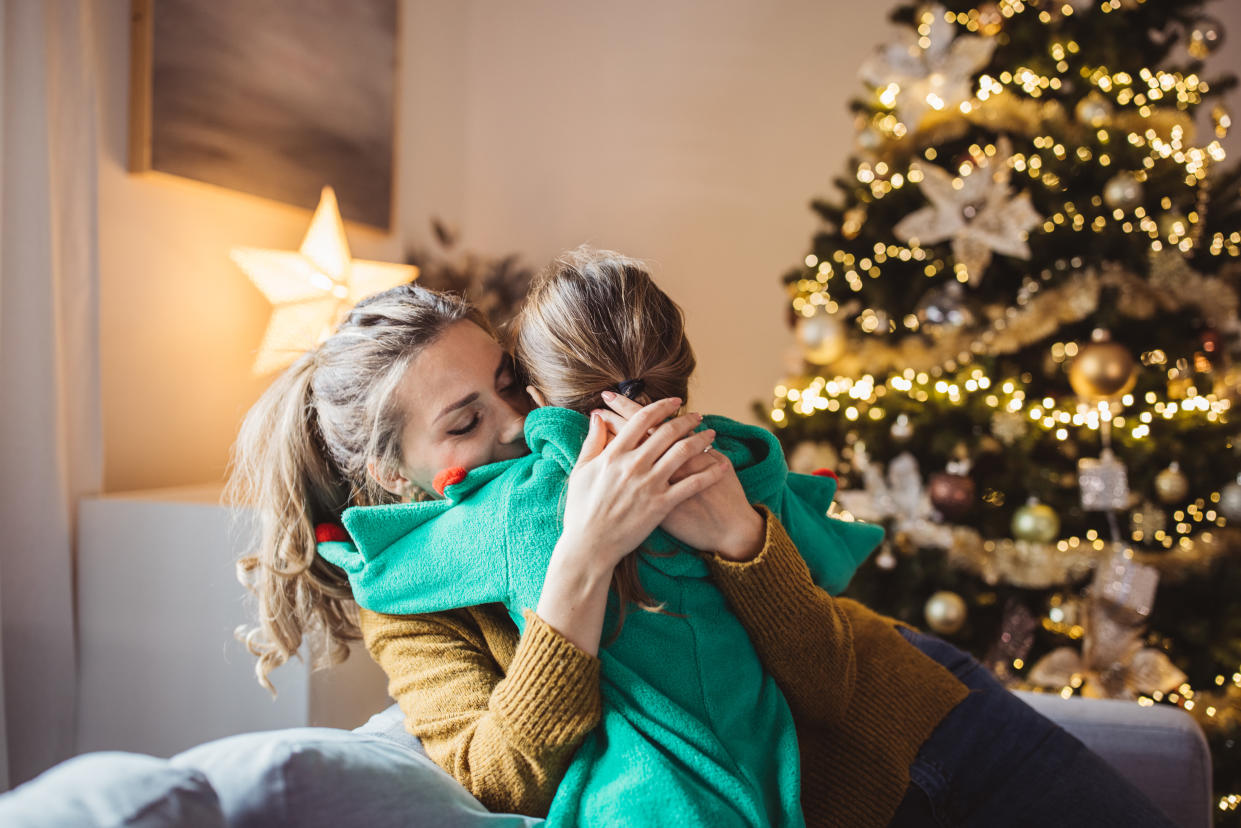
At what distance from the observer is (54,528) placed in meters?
1.60

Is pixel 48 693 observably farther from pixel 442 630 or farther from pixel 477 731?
pixel 477 731

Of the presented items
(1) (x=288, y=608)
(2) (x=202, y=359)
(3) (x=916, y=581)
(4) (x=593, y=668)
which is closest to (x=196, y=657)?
(1) (x=288, y=608)

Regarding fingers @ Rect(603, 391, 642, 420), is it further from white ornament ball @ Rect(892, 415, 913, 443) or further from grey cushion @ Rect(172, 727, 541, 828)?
white ornament ball @ Rect(892, 415, 913, 443)

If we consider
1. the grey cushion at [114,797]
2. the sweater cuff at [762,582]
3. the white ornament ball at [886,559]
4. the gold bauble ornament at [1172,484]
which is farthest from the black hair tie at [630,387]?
the gold bauble ornament at [1172,484]

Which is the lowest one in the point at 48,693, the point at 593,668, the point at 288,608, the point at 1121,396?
the point at 48,693

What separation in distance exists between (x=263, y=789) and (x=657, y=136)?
9.76ft

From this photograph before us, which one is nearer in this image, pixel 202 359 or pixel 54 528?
pixel 54 528

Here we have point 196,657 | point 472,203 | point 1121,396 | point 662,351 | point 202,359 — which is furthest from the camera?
point 472,203

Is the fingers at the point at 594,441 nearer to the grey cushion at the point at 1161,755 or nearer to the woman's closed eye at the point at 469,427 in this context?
the woman's closed eye at the point at 469,427

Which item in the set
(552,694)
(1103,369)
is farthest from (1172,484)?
(552,694)

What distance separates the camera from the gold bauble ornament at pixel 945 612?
190 centimetres

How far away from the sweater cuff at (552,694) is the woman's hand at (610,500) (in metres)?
0.02

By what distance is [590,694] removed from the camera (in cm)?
76

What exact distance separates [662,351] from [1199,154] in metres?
1.86
